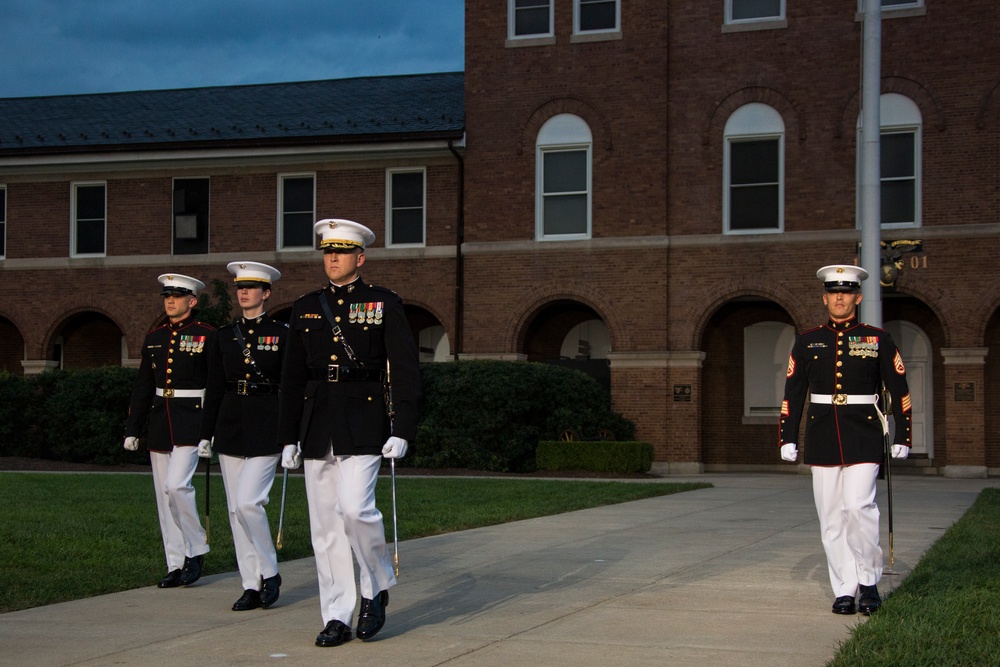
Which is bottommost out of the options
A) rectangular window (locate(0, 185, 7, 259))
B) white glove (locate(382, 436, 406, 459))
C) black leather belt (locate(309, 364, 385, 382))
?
white glove (locate(382, 436, 406, 459))

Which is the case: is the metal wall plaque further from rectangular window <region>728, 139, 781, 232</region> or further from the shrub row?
the shrub row

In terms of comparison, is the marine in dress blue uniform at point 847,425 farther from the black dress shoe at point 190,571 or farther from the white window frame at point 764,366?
the white window frame at point 764,366

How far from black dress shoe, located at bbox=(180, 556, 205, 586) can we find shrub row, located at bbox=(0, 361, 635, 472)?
14.8m

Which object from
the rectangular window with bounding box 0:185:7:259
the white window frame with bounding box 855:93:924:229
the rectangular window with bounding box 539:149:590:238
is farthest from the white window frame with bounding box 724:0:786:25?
the rectangular window with bounding box 0:185:7:259

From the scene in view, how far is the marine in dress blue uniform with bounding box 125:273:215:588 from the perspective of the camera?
890 centimetres

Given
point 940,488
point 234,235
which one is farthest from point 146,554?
point 234,235

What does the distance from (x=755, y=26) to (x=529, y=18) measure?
4832 millimetres

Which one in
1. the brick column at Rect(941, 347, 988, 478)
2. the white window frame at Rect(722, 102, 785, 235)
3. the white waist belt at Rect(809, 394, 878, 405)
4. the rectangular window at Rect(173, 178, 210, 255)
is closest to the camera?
the white waist belt at Rect(809, 394, 878, 405)

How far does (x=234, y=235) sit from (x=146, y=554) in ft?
65.2

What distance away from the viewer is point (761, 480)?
23.3m

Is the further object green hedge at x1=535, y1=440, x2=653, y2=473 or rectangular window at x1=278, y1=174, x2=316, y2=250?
rectangular window at x1=278, y1=174, x2=316, y2=250

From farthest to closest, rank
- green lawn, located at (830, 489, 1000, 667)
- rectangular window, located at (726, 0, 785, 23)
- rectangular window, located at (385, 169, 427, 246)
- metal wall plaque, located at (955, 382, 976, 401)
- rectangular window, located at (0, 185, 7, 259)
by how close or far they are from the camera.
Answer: rectangular window, located at (0, 185, 7, 259) < rectangular window, located at (385, 169, 427, 246) < rectangular window, located at (726, 0, 785, 23) < metal wall plaque, located at (955, 382, 976, 401) < green lawn, located at (830, 489, 1000, 667)

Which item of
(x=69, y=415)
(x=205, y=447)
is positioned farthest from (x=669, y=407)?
(x=205, y=447)

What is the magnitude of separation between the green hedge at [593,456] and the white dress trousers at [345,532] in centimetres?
1678
